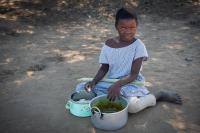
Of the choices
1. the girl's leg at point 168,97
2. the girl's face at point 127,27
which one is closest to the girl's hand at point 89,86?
the girl's face at point 127,27

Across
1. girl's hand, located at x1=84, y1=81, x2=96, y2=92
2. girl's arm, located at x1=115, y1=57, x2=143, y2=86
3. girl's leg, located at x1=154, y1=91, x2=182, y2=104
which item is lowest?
girl's leg, located at x1=154, y1=91, x2=182, y2=104

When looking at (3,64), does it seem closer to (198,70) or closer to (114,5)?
(198,70)

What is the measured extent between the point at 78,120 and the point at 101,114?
0.45 meters

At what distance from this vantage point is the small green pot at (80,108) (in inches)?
126

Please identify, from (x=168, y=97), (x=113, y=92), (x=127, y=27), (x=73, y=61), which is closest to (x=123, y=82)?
(x=113, y=92)

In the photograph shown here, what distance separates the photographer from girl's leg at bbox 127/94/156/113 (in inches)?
125

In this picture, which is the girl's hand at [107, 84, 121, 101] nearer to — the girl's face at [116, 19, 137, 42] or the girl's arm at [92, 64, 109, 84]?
the girl's arm at [92, 64, 109, 84]

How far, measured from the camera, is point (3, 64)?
493 centimetres

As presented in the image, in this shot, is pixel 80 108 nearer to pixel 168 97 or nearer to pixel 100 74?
pixel 100 74

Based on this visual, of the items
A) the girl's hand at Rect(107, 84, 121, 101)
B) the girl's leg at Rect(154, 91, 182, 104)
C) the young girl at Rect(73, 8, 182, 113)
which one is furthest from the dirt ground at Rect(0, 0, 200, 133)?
the girl's hand at Rect(107, 84, 121, 101)

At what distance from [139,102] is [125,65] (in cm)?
40

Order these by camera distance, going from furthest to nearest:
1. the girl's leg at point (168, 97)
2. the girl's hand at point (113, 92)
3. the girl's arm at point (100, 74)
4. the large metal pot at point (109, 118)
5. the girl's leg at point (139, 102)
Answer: the girl's leg at point (168, 97) → the girl's arm at point (100, 74) → the girl's leg at point (139, 102) → the girl's hand at point (113, 92) → the large metal pot at point (109, 118)

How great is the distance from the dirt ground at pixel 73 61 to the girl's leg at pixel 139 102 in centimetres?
9

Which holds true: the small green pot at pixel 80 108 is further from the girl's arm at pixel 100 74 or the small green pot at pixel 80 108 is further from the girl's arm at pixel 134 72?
the girl's arm at pixel 134 72
